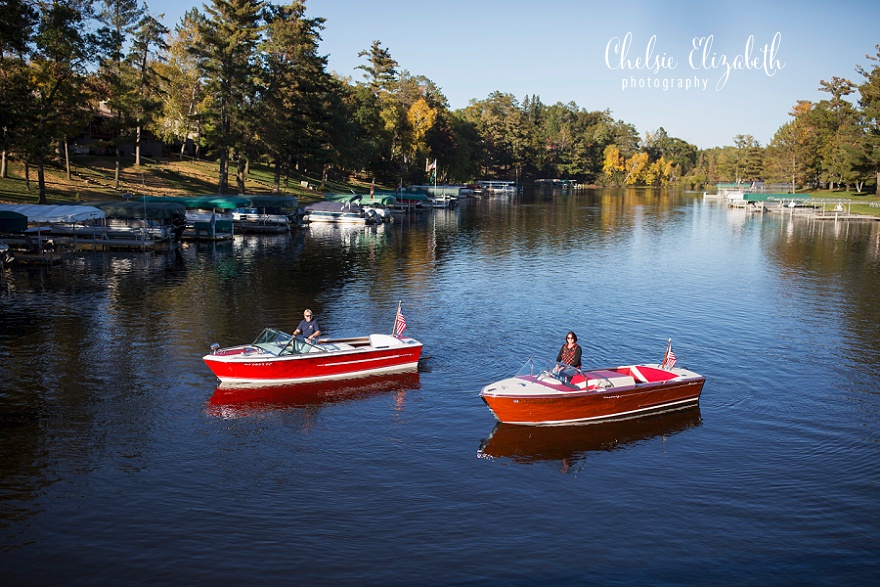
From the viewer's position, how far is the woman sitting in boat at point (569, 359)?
21.3 m

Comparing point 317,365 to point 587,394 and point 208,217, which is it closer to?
point 587,394

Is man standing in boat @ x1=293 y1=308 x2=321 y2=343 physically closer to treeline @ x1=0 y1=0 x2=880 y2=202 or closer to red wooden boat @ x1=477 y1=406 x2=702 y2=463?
red wooden boat @ x1=477 y1=406 x2=702 y2=463

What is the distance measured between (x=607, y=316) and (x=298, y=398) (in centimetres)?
1819

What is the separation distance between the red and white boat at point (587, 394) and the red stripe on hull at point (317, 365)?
5127 mm

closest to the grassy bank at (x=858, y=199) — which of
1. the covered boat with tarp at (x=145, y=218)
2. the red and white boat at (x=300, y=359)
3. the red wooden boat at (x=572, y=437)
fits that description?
the covered boat with tarp at (x=145, y=218)

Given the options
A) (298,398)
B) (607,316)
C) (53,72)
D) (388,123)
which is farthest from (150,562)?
(388,123)

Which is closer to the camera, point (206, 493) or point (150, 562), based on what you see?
point (150, 562)

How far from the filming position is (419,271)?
49.1 meters

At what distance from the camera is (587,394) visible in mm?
20750

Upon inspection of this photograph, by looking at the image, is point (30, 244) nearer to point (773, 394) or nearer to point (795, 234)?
point (773, 394)

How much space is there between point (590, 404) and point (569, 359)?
1.53 metres

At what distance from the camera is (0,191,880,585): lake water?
14.3 meters

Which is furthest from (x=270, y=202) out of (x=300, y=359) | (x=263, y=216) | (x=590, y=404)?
(x=590, y=404)

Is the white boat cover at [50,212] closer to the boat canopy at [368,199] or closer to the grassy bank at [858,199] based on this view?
the boat canopy at [368,199]
